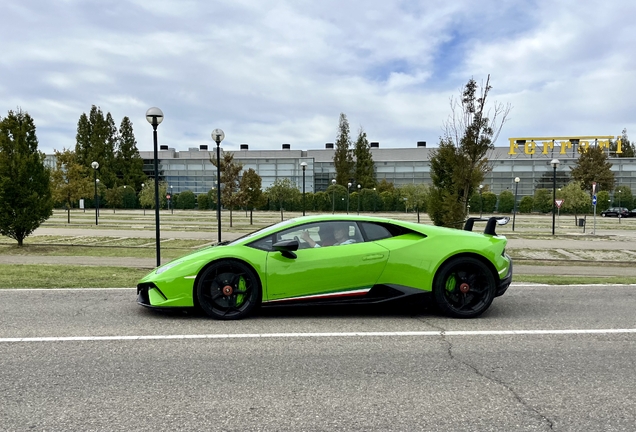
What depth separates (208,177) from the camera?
269 feet

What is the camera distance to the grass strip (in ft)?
27.5

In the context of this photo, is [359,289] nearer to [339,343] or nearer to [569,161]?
[339,343]

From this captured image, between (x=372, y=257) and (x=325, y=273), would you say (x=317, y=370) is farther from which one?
(x=372, y=257)

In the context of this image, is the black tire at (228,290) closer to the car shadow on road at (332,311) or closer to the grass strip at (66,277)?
the car shadow on road at (332,311)

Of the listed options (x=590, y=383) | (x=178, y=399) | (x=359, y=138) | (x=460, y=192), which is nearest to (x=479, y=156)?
(x=460, y=192)

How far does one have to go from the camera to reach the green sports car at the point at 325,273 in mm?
5672

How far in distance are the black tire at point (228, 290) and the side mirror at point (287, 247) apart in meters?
0.42

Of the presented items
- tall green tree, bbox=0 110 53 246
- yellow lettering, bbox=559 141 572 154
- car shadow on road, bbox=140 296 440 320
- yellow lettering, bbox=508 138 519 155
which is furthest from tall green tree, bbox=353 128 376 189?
car shadow on road, bbox=140 296 440 320

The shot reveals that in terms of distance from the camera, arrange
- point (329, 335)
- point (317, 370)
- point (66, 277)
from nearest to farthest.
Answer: point (317, 370), point (329, 335), point (66, 277)

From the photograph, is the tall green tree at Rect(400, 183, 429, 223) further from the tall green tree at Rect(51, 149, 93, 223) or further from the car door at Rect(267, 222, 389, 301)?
the car door at Rect(267, 222, 389, 301)

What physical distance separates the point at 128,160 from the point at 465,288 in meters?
84.2

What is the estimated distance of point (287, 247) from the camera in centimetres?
564

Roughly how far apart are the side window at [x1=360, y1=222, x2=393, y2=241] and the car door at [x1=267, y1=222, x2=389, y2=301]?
0.86 feet

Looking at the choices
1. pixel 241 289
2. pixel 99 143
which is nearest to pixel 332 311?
pixel 241 289
